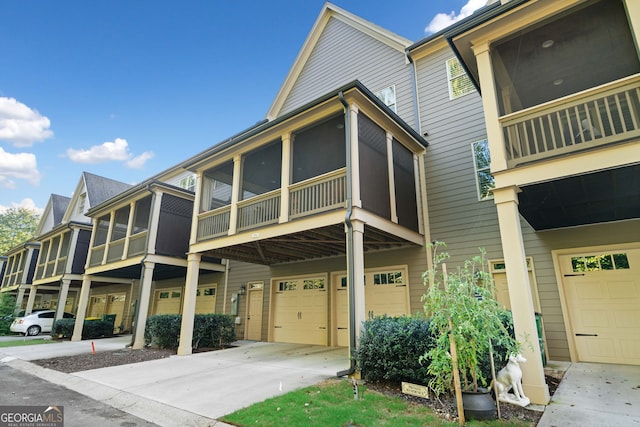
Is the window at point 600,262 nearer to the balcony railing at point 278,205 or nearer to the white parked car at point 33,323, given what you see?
the balcony railing at point 278,205

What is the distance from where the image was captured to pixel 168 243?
12125 mm

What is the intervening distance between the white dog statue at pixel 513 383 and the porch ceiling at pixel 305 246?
3.70 metres

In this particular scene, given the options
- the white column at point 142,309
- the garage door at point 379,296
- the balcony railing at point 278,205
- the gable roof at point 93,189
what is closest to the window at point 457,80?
the balcony railing at point 278,205

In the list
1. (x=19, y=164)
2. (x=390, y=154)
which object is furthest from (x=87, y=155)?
(x=390, y=154)

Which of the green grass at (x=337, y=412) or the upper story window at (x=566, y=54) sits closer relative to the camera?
the green grass at (x=337, y=412)

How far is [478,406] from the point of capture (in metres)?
3.72

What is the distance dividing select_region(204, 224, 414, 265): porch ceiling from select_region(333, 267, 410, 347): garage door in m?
0.82

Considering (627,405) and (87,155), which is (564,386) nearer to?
(627,405)

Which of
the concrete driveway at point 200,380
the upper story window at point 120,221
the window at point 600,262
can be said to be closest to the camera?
the concrete driveway at point 200,380

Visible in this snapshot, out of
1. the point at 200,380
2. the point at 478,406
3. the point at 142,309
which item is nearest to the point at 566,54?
the point at 478,406

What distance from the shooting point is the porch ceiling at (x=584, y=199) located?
4953 millimetres

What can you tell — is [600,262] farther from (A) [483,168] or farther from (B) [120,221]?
(B) [120,221]

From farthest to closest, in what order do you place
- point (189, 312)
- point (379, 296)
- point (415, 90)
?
point (415, 90)
point (189, 312)
point (379, 296)

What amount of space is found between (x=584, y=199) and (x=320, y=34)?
1145 centimetres
